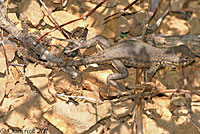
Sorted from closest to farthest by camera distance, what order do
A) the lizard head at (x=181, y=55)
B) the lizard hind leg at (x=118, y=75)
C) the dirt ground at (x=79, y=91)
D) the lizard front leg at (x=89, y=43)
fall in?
the dirt ground at (x=79, y=91)
the lizard hind leg at (x=118, y=75)
the lizard front leg at (x=89, y=43)
the lizard head at (x=181, y=55)

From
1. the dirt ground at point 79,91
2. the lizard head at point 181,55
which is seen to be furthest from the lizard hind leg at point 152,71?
the lizard head at point 181,55

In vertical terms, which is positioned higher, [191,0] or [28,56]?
[191,0]

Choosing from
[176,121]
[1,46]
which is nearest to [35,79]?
[1,46]

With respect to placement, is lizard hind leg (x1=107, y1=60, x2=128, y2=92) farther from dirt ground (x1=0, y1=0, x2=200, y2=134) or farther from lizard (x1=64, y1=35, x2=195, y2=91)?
dirt ground (x1=0, y1=0, x2=200, y2=134)

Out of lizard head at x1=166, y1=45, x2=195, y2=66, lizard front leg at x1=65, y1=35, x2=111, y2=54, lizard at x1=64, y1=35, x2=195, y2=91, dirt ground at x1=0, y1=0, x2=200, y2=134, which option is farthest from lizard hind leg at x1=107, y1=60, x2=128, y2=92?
lizard head at x1=166, y1=45, x2=195, y2=66

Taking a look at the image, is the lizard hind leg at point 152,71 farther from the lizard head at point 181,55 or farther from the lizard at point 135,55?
the lizard head at point 181,55

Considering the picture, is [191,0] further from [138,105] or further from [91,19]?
[138,105]
